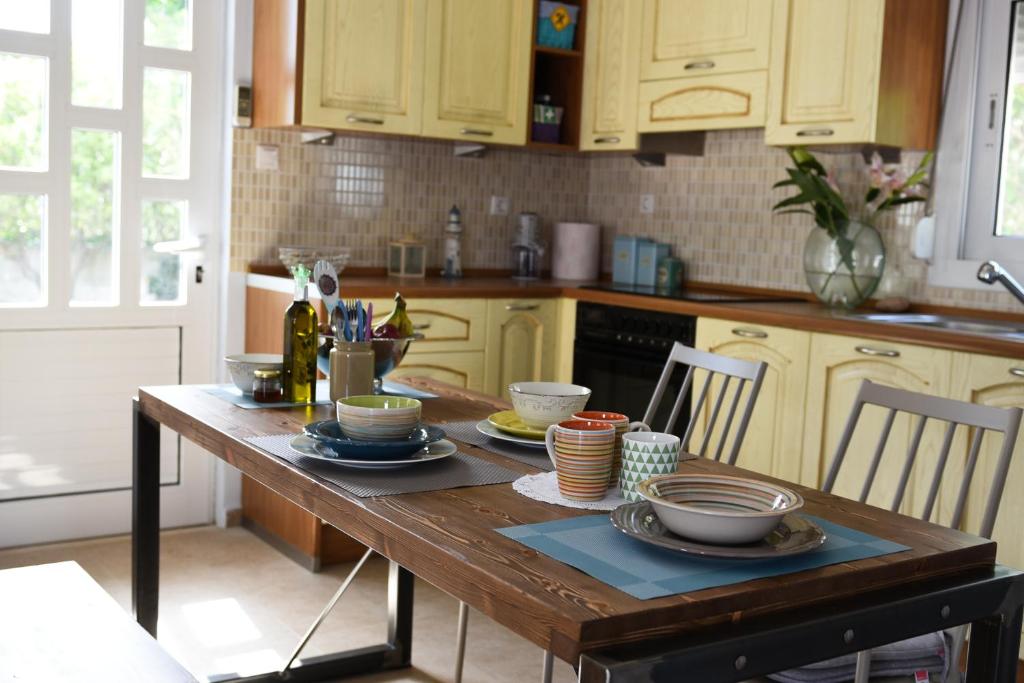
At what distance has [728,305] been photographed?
3.63 m

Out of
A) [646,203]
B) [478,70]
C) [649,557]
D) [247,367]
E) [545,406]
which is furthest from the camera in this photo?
[646,203]

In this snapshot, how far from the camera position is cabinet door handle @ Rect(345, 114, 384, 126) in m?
3.95

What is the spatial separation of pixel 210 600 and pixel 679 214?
7.88 feet

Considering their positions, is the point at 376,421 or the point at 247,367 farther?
the point at 247,367

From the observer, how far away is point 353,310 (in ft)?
7.33

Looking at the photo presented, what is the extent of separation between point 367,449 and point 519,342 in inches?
93.9

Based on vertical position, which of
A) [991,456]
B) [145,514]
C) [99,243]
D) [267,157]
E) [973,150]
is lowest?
[145,514]

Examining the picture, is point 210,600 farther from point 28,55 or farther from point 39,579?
point 28,55

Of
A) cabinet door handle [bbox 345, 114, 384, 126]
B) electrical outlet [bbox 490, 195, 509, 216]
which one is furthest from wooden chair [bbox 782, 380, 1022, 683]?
electrical outlet [bbox 490, 195, 509, 216]

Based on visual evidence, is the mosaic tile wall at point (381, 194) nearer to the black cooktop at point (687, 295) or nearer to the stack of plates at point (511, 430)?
the black cooktop at point (687, 295)

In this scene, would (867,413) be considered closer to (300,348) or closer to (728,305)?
(728,305)

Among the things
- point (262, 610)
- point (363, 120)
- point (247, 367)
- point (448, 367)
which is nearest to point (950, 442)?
point (247, 367)

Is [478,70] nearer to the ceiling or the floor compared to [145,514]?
nearer to the ceiling

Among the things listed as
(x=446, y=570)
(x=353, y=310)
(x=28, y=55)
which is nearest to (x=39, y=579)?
(x=353, y=310)
